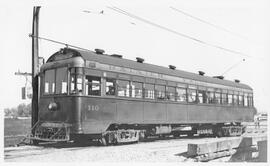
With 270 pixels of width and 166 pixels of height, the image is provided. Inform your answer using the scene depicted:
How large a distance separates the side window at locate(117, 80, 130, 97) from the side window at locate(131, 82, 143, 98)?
0.32m

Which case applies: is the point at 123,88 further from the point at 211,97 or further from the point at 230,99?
the point at 230,99

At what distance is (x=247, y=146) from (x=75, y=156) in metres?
7.99

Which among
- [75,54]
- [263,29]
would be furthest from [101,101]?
[263,29]

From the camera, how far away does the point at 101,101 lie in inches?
523

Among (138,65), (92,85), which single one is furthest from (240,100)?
(92,85)

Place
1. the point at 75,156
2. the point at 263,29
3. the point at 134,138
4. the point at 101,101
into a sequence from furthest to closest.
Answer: the point at 134,138 → the point at 101,101 → the point at 263,29 → the point at 75,156

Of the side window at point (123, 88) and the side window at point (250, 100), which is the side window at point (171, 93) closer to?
the side window at point (123, 88)

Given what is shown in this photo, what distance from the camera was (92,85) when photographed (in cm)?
1320

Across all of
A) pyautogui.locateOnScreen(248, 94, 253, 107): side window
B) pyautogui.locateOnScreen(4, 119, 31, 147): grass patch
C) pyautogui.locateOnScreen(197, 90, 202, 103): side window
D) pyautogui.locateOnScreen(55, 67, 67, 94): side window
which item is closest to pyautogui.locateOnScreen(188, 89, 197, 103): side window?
pyautogui.locateOnScreen(197, 90, 202, 103): side window

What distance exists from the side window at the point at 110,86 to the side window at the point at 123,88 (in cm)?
28

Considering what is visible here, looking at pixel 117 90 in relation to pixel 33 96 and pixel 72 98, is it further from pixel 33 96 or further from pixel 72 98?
pixel 33 96

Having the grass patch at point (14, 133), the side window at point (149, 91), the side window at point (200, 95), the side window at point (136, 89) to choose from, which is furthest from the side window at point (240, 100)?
the grass patch at point (14, 133)

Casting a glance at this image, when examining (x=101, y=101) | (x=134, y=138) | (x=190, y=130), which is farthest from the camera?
(x=190, y=130)

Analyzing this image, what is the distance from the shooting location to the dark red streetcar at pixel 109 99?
1281cm
